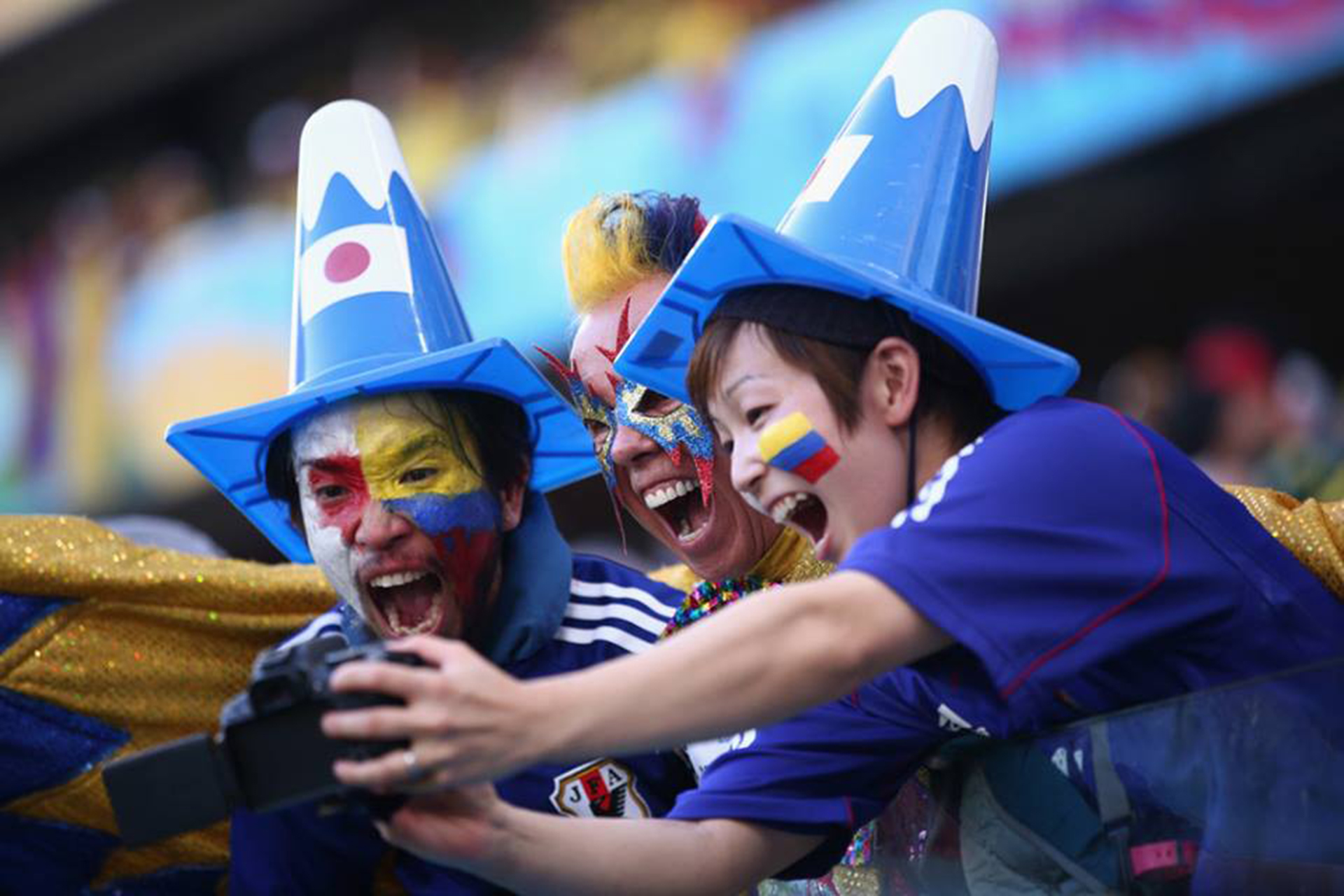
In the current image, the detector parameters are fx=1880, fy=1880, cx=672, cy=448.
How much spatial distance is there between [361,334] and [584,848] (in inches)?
30.0

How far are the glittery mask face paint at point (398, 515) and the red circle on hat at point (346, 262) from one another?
18 cm

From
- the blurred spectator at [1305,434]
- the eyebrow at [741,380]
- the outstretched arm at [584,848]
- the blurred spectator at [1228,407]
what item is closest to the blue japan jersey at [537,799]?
the outstretched arm at [584,848]

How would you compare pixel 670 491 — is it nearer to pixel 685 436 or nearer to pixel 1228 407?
pixel 685 436

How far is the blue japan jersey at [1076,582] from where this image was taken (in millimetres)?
1427

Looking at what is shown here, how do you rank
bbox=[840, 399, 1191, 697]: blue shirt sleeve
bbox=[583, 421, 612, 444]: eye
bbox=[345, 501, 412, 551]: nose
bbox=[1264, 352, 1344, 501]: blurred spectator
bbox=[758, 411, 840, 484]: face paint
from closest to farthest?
bbox=[840, 399, 1191, 697]: blue shirt sleeve < bbox=[758, 411, 840, 484]: face paint < bbox=[345, 501, 412, 551]: nose < bbox=[583, 421, 612, 444]: eye < bbox=[1264, 352, 1344, 501]: blurred spectator

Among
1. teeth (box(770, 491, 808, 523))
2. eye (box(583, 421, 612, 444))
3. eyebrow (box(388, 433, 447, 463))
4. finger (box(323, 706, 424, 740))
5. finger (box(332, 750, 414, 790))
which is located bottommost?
finger (box(332, 750, 414, 790))

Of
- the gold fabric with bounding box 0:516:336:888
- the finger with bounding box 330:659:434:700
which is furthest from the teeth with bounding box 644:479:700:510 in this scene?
the finger with bounding box 330:659:434:700

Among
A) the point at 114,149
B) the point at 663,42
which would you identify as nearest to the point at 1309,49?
the point at 663,42

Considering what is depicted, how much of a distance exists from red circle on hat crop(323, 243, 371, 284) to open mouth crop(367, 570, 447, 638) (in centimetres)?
37

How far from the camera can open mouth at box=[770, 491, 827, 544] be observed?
1.63m

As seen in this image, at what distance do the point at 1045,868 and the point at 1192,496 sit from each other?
0.34 metres

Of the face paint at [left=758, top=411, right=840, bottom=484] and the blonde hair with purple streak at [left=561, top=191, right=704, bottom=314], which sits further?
the blonde hair with purple streak at [left=561, top=191, right=704, bottom=314]

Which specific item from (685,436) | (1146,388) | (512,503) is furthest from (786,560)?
(1146,388)

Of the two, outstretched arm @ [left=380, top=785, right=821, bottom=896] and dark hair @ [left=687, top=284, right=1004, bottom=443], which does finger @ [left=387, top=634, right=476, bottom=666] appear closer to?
outstretched arm @ [left=380, top=785, right=821, bottom=896]
